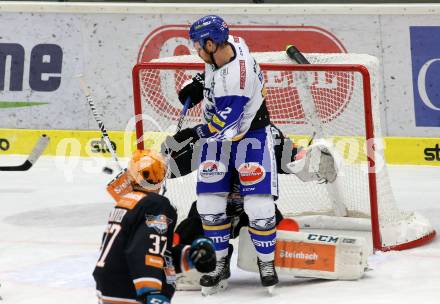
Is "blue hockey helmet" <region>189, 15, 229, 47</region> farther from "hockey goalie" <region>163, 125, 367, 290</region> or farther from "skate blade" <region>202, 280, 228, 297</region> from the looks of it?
"skate blade" <region>202, 280, 228, 297</region>

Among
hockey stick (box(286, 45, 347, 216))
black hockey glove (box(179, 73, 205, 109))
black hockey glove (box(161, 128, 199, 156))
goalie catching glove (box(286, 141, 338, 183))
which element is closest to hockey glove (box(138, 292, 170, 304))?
black hockey glove (box(161, 128, 199, 156))

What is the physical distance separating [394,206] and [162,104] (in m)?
2.16

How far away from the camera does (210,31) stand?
5918 mm

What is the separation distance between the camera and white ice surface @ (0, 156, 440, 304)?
6039 mm

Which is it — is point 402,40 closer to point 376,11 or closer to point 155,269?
point 376,11

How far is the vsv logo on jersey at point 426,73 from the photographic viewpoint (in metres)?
9.71

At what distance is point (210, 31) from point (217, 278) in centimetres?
134

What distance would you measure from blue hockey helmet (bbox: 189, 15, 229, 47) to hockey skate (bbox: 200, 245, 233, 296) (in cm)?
119

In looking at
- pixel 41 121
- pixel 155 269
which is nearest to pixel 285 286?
pixel 155 269

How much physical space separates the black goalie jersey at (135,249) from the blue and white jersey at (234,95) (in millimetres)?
1601

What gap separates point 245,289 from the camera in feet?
20.5

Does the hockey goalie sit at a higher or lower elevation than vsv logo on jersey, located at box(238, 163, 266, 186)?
lower

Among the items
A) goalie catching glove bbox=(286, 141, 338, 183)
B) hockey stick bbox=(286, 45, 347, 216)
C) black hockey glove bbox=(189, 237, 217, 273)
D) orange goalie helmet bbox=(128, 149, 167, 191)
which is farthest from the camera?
hockey stick bbox=(286, 45, 347, 216)
